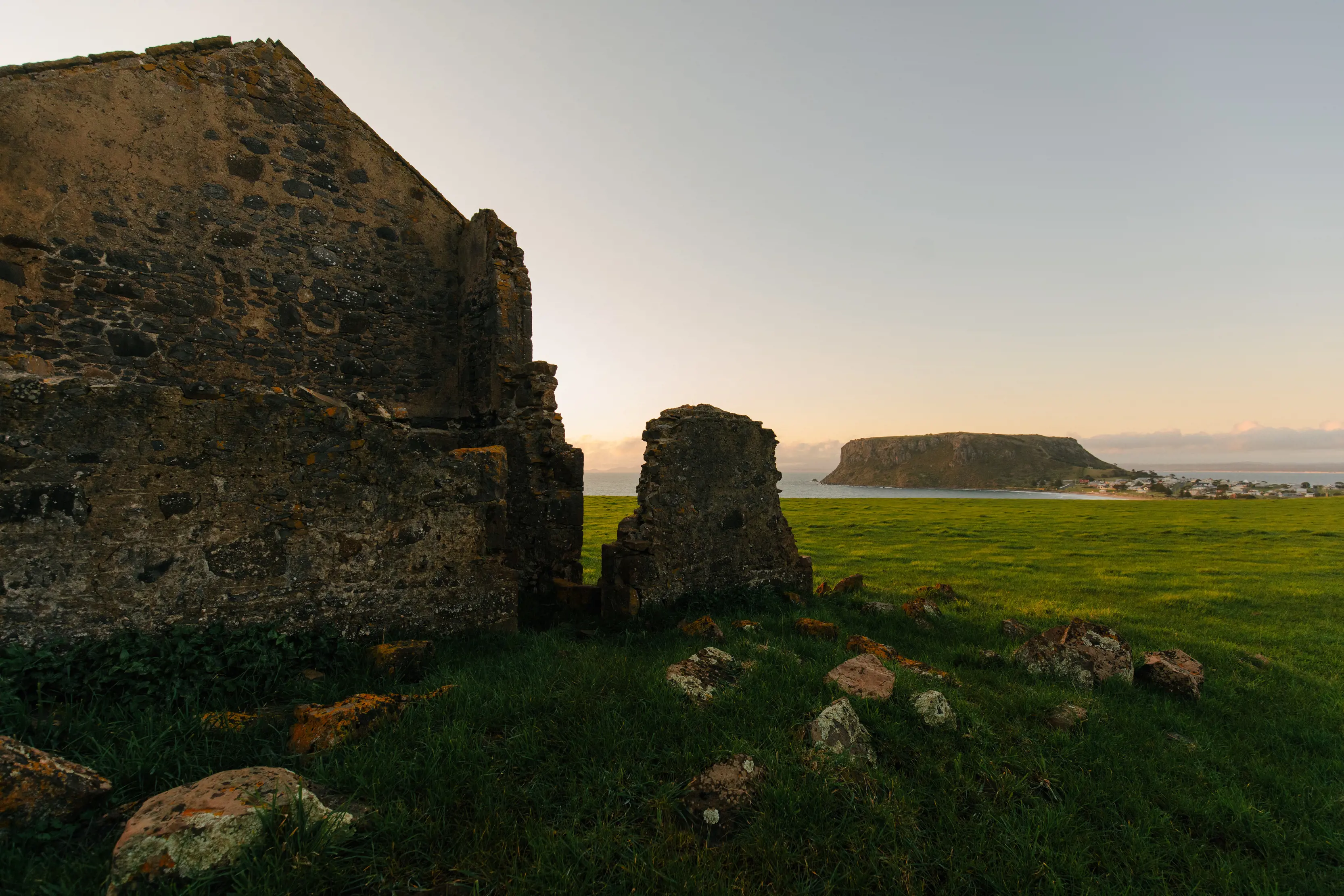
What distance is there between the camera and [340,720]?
3504 millimetres

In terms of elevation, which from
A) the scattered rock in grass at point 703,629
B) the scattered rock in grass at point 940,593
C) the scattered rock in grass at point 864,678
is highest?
the scattered rock in grass at point 864,678

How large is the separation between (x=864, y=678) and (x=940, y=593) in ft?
18.7

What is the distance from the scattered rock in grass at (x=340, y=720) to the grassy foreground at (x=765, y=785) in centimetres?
11

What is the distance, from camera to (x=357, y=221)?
8938mm

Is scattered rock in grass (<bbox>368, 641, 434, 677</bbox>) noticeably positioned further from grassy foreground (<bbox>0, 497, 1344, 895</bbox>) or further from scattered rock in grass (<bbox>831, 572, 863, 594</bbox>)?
scattered rock in grass (<bbox>831, 572, 863, 594</bbox>)

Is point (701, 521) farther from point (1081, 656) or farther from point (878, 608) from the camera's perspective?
point (1081, 656)

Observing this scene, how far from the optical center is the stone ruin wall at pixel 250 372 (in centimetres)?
407

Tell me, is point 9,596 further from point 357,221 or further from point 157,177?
point 357,221

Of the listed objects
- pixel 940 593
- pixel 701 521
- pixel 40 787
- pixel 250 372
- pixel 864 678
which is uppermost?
pixel 250 372

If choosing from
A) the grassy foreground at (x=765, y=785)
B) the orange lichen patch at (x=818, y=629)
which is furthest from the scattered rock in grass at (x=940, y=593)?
the orange lichen patch at (x=818, y=629)

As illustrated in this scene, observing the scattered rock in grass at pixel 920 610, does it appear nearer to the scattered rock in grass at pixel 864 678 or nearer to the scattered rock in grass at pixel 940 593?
the scattered rock in grass at pixel 940 593

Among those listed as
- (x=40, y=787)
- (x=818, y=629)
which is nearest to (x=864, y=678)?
(x=818, y=629)

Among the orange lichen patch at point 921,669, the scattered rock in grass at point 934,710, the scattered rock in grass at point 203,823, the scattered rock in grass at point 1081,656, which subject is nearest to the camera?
the scattered rock in grass at point 203,823

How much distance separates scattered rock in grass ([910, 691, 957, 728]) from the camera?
160 inches
